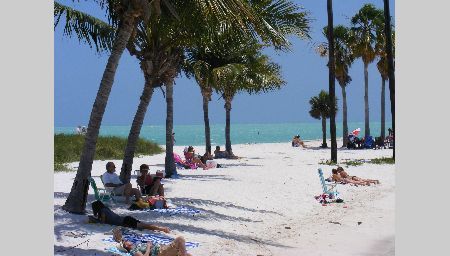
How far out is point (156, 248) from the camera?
7676 mm

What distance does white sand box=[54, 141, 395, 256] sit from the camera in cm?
898

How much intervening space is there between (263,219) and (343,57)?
30.7 meters

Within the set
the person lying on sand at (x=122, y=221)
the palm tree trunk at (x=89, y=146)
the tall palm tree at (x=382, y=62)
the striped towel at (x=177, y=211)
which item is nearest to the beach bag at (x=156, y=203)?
the striped towel at (x=177, y=211)

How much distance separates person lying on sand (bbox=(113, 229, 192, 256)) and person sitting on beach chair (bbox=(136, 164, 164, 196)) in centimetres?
402

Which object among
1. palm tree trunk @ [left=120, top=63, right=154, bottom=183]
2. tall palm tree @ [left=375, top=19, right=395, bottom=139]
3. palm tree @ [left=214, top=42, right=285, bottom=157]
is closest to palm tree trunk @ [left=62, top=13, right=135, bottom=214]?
palm tree trunk @ [left=120, top=63, right=154, bottom=183]

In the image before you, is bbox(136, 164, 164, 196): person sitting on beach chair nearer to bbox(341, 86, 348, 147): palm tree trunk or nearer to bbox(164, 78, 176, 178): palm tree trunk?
bbox(164, 78, 176, 178): palm tree trunk

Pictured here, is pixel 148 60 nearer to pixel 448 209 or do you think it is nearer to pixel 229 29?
pixel 229 29

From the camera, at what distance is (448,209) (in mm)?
10664

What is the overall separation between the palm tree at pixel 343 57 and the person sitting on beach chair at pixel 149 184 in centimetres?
2798

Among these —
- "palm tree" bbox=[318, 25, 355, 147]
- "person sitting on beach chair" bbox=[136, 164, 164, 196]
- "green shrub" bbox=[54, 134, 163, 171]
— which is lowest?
"person sitting on beach chair" bbox=[136, 164, 164, 196]

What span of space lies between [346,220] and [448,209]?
6.92 ft

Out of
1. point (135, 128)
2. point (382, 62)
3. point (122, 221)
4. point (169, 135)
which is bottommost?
point (122, 221)

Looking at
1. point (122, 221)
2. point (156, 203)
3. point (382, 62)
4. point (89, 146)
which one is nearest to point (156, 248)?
point (122, 221)

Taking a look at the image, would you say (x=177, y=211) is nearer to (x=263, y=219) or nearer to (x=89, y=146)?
(x=263, y=219)
